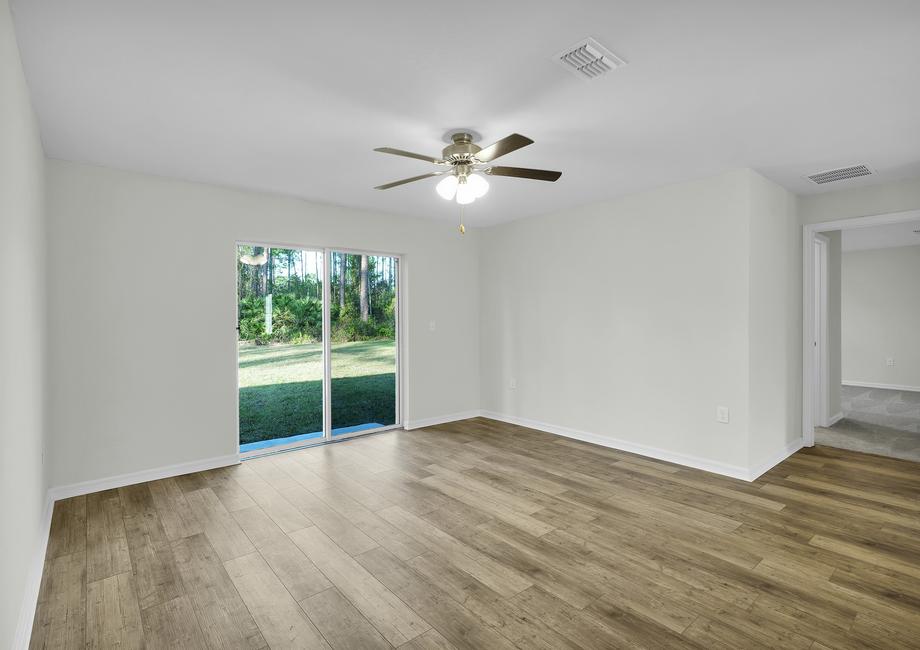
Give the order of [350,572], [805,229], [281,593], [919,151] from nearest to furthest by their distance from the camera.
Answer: [281,593] < [350,572] < [919,151] < [805,229]

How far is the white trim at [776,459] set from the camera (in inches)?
147

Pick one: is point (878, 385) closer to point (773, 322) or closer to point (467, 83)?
point (773, 322)

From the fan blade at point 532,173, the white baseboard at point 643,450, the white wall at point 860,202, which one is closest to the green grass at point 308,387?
the white baseboard at point 643,450

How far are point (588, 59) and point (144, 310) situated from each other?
3.70 metres

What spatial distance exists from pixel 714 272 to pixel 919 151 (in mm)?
1473

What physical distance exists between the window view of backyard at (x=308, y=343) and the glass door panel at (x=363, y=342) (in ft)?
0.04

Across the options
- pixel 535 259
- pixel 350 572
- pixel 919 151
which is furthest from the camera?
pixel 535 259

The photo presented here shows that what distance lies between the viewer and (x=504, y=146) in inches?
96.0

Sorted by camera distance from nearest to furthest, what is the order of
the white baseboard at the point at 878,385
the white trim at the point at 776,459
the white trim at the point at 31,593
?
1. the white trim at the point at 31,593
2. the white trim at the point at 776,459
3. the white baseboard at the point at 878,385

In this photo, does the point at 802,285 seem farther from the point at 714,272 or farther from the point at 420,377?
the point at 420,377

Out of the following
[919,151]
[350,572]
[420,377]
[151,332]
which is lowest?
[350,572]

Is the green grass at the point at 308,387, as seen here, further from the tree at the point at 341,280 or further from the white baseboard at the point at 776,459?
the white baseboard at the point at 776,459

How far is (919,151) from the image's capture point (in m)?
3.22

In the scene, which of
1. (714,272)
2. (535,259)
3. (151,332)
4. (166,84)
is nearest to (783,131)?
(714,272)
